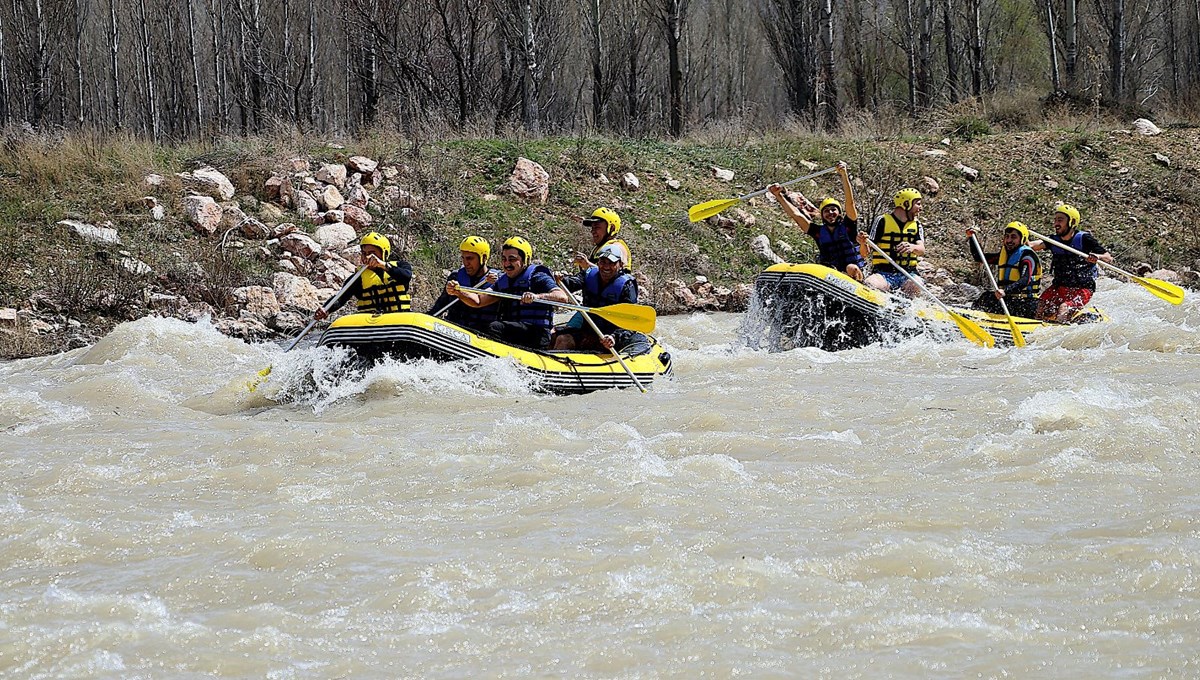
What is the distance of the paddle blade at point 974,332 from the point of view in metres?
10.1

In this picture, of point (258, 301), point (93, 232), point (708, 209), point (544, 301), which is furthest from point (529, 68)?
point (544, 301)

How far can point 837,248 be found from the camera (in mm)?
11031

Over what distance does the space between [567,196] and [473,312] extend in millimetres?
7744

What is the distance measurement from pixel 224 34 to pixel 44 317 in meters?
16.3

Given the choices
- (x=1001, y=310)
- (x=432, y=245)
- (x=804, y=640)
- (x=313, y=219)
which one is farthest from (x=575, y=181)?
(x=804, y=640)

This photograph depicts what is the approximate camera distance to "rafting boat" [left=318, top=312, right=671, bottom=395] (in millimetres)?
7812

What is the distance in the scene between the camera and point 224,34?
26797 mm

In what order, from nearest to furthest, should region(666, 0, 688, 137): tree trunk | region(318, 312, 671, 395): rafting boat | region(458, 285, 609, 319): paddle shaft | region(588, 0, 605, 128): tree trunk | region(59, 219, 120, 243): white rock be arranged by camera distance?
region(318, 312, 671, 395): rafting boat → region(458, 285, 609, 319): paddle shaft → region(59, 219, 120, 243): white rock → region(666, 0, 688, 137): tree trunk → region(588, 0, 605, 128): tree trunk

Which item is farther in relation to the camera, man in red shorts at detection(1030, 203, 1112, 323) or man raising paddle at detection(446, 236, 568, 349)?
man in red shorts at detection(1030, 203, 1112, 323)

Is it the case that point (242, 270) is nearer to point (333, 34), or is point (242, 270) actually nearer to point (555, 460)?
point (555, 460)

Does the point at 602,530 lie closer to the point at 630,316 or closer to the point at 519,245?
the point at 630,316

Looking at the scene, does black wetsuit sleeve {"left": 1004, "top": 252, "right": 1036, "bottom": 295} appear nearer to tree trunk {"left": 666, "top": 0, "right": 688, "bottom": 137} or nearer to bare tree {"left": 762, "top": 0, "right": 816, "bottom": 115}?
tree trunk {"left": 666, "top": 0, "right": 688, "bottom": 137}

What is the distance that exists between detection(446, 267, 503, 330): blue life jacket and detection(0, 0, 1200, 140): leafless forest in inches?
347

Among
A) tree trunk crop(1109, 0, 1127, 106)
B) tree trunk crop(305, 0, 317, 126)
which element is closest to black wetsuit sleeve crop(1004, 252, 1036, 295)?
tree trunk crop(1109, 0, 1127, 106)
